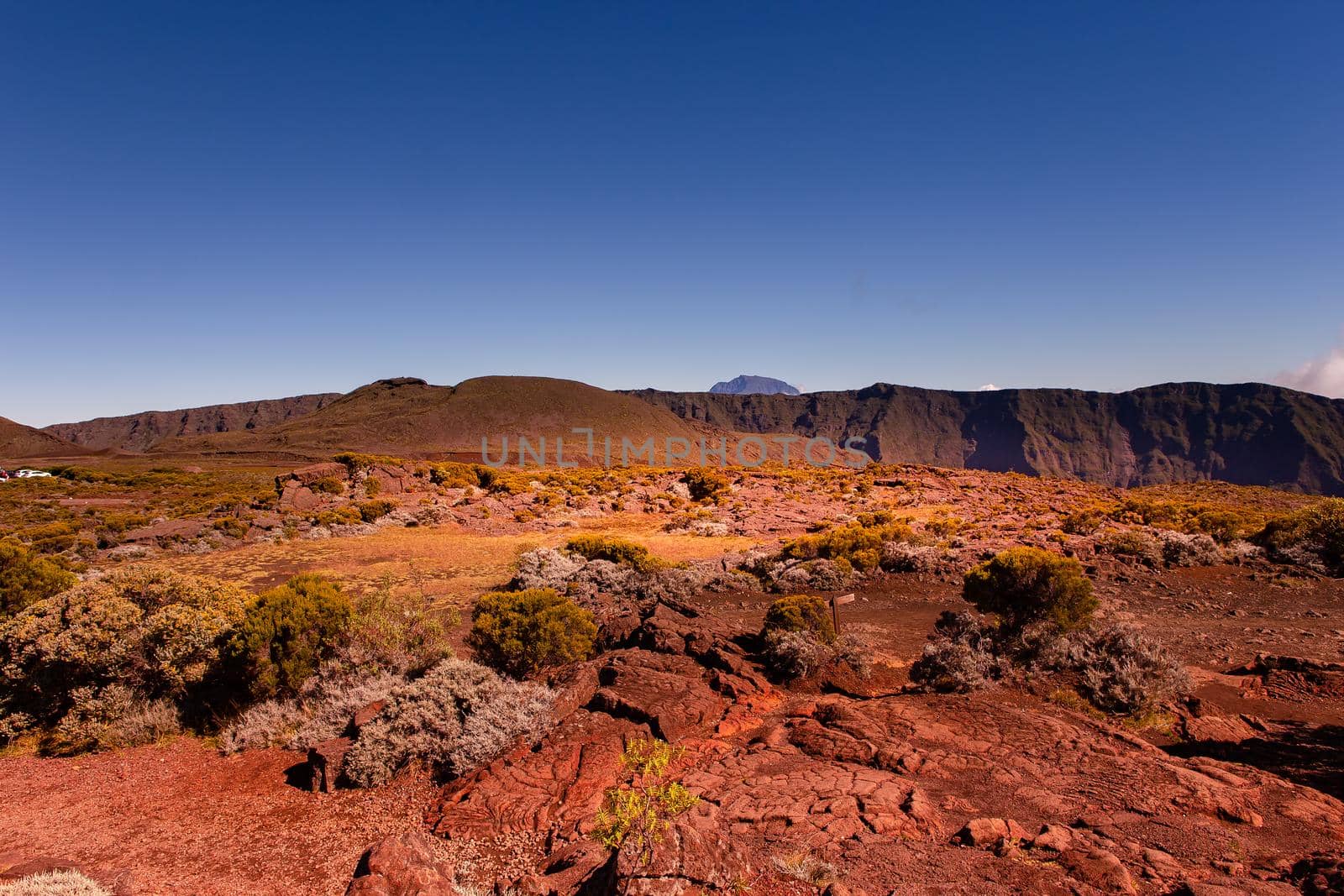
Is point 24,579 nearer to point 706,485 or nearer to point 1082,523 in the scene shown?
point 706,485

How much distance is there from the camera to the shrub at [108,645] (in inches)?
347

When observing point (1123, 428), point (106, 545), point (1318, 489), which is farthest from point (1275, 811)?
point (1123, 428)

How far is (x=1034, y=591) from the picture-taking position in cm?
1138

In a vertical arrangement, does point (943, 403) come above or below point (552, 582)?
above

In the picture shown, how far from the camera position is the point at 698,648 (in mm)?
10977

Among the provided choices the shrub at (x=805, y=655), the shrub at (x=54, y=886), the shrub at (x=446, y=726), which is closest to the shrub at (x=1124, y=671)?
the shrub at (x=805, y=655)

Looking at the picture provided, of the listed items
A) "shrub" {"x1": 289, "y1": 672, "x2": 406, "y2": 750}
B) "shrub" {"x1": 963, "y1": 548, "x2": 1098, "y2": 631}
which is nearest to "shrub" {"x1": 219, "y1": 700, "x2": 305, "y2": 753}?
"shrub" {"x1": 289, "y1": 672, "x2": 406, "y2": 750}

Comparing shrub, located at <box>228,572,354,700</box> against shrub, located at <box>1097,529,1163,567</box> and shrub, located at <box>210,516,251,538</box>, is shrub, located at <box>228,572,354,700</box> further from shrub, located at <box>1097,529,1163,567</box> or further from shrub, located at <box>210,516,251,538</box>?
shrub, located at <box>1097,529,1163,567</box>

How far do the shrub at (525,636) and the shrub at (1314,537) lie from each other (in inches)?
856

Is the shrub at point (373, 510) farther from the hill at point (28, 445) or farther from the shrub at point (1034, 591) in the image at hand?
the hill at point (28, 445)

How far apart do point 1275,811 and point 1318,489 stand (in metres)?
151

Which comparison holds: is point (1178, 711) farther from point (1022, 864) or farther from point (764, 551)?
point (764, 551)

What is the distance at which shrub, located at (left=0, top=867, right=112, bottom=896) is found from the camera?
425 cm

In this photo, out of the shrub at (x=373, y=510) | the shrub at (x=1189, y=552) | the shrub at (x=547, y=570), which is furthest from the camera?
the shrub at (x=373, y=510)
